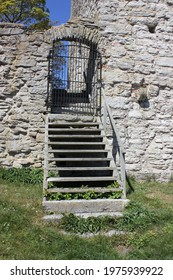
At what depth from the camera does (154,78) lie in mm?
8617

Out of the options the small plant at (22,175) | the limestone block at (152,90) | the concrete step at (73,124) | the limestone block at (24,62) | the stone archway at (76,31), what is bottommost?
the small plant at (22,175)

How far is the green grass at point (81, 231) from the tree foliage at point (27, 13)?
14408 millimetres

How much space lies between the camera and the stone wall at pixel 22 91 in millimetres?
8023

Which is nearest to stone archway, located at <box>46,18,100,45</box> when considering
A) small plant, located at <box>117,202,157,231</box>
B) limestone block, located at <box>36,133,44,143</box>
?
limestone block, located at <box>36,133,44,143</box>

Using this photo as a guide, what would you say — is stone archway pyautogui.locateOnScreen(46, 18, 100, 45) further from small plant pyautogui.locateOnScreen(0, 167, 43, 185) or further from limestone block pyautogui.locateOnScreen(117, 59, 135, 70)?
small plant pyautogui.locateOnScreen(0, 167, 43, 185)

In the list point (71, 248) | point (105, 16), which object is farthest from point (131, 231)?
point (105, 16)

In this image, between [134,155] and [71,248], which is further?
[134,155]

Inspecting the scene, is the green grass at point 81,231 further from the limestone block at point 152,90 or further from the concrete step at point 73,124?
the limestone block at point 152,90

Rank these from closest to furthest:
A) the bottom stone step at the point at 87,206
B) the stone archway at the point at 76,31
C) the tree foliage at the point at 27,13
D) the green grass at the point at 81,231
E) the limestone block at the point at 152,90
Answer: the green grass at the point at 81,231
the bottom stone step at the point at 87,206
the stone archway at the point at 76,31
the limestone block at the point at 152,90
the tree foliage at the point at 27,13

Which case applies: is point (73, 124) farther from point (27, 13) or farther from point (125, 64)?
point (27, 13)

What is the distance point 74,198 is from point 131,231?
1338mm

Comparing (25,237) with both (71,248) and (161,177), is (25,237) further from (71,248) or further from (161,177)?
(161,177)

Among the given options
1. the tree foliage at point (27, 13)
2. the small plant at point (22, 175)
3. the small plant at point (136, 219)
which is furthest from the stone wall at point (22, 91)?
the tree foliage at point (27, 13)

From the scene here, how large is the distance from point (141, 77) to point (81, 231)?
5066 mm
